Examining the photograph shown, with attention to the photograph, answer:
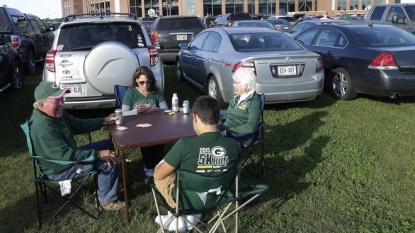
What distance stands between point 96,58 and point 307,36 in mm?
5764

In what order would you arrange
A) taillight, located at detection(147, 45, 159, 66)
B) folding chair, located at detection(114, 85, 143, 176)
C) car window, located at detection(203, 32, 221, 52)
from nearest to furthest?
1. folding chair, located at detection(114, 85, 143, 176)
2. taillight, located at detection(147, 45, 159, 66)
3. car window, located at detection(203, 32, 221, 52)

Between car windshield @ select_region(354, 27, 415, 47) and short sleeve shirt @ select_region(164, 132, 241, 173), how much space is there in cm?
567

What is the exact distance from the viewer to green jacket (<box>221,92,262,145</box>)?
4.02 metres

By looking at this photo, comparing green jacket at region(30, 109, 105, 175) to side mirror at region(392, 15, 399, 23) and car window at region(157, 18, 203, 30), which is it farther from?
side mirror at region(392, 15, 399, 23)

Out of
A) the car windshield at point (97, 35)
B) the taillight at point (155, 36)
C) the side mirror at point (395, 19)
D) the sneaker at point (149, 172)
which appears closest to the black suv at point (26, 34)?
the taillight at point (155, 36)

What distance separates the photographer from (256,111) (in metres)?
4.09

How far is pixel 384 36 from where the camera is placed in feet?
25.1

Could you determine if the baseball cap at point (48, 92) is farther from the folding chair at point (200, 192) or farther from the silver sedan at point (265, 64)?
the silver sedan at point (265, 64)

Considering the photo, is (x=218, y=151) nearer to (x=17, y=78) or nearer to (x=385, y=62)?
(x=385, y=62)

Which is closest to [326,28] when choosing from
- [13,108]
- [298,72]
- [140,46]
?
[298,72]

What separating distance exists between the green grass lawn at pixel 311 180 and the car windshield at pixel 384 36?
4.41 feet

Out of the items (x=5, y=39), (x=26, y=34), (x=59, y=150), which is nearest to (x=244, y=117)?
(x=59, y=150)

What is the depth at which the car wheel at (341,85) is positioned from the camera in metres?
7.58

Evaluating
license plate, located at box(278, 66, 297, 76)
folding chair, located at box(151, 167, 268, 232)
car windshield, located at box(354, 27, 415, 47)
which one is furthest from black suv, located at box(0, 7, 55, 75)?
folding chair, located at box(151, 167, 268, 232)
